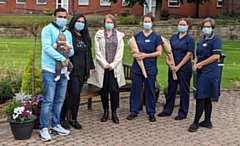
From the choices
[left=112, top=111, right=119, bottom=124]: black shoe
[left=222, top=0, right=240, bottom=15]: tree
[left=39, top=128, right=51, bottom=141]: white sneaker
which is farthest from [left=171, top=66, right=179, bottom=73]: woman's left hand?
[left=222, top=0, right=240, bottom=15]: tree

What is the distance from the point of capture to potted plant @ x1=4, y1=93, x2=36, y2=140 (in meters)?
5.51

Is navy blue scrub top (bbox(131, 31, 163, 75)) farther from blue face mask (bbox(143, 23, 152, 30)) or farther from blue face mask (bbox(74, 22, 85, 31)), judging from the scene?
blue face mask (bbox(74, 22, 85, 31))

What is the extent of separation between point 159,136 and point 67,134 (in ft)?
4.85

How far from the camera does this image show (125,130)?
6199mm

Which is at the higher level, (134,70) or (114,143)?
(134,70)

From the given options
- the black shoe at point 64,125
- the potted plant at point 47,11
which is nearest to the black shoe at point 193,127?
the black shoe at point 64,125

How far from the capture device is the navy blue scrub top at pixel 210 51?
6035mm

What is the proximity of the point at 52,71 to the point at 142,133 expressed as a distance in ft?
6.00

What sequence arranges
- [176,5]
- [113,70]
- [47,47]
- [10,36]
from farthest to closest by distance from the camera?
[176,5] → [10,36] → [113,70] → [47,47]

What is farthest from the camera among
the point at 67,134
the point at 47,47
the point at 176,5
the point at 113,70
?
the point at 176,5

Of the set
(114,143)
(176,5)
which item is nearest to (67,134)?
(114,143)

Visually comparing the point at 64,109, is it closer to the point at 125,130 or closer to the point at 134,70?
the point at 125,130

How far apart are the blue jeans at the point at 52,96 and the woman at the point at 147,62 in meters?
1.53

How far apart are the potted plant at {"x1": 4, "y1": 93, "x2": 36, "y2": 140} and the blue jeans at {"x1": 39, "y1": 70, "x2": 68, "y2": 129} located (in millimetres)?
194
